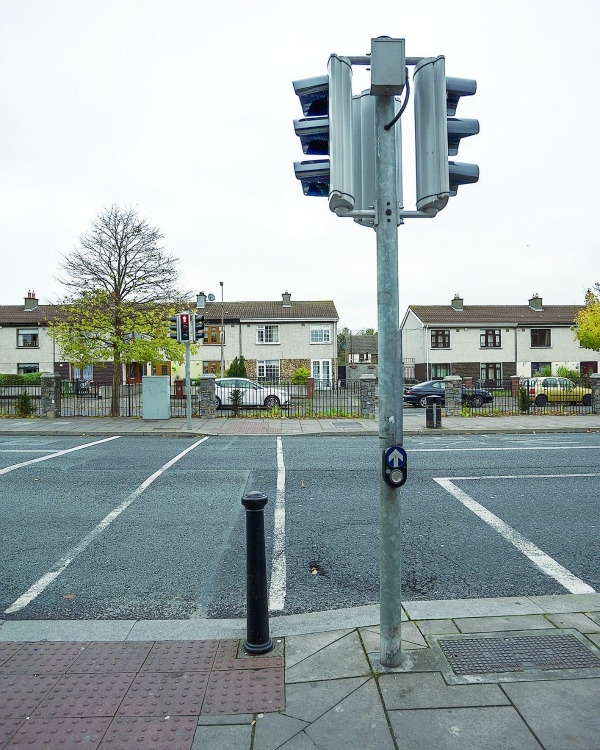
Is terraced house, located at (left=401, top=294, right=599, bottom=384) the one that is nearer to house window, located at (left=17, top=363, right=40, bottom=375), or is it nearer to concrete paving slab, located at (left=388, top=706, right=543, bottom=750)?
house window, located at (left=17, top=363, right=40, bottom=375)

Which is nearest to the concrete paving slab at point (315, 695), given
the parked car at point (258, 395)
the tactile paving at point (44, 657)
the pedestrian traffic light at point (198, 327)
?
the tactile paving at point (44, 657)

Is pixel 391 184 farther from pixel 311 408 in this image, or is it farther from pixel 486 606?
pixel 311 408

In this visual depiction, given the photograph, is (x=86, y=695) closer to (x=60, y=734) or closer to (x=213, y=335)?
(x=60, y=734)

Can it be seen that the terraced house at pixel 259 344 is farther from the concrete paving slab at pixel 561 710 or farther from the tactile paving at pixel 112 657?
the concrete paving slab at pixel 561 710

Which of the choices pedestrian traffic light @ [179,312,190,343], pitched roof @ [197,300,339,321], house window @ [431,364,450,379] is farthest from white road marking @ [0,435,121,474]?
house window @ [431,364,450,379]

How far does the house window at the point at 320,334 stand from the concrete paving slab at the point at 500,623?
3983 centimetres

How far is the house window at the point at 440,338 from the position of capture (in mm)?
44781

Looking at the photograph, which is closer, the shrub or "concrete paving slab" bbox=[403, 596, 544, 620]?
"concrete paving slab" bbox=[403, 596, 544, 620]

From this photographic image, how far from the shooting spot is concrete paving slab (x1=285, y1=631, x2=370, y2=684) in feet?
10.2

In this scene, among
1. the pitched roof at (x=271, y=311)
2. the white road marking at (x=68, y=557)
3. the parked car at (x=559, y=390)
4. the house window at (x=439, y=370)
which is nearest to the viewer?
the white road marking at (x=68, y=557)

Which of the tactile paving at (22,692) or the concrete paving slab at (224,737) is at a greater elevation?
the concrete paving slab at (224,737)

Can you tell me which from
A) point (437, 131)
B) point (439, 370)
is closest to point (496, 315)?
point (439, 370)

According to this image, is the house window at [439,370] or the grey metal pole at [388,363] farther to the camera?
the house window at [439,370]

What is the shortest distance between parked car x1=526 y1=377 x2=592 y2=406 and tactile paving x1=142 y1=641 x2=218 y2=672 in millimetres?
24849
